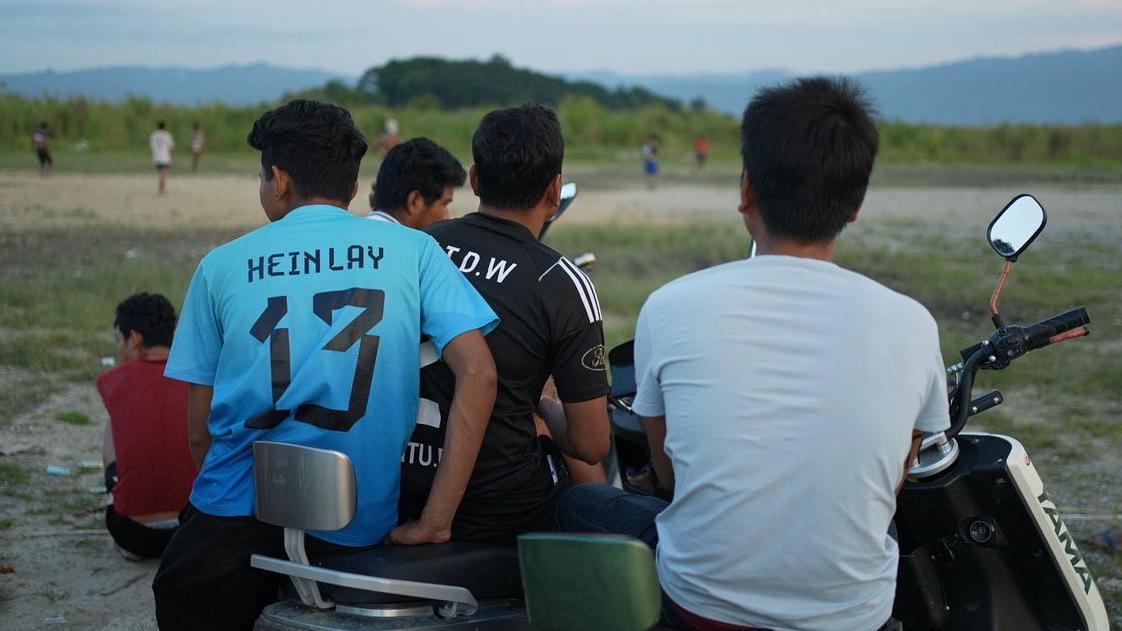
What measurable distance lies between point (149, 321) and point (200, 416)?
2078 millimetres

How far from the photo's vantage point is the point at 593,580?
79.1 inches

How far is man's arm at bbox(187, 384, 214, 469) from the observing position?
2.77m

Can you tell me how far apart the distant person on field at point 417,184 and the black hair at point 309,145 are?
64.8 inches

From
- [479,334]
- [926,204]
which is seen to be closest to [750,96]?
[479,334]

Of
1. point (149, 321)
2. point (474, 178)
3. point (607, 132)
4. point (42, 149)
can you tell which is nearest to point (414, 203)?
point (149, 321)

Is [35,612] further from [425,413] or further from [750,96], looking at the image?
[750,96]

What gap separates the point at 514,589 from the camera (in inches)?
108

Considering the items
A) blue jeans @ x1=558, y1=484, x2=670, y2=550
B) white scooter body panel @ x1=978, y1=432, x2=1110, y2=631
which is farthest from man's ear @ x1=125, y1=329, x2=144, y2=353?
white scooter body panel @ x1=978, y1=432, x2=1110, y2=631

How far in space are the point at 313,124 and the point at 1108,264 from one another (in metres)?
13.8

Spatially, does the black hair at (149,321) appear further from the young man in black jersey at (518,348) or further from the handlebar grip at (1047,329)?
the handlebar grip at (1047,329)

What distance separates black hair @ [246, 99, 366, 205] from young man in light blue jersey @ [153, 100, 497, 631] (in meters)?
0.01

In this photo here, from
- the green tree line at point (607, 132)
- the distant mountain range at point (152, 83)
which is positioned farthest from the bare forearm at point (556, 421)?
the green tree line at point (607, 132)

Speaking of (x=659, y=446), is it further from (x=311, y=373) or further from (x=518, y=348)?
(x=311, y=373)

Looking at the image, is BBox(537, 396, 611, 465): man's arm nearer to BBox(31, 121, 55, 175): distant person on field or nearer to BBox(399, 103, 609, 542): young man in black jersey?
BBox(399, 103, 609, 542): young man in black jersey
